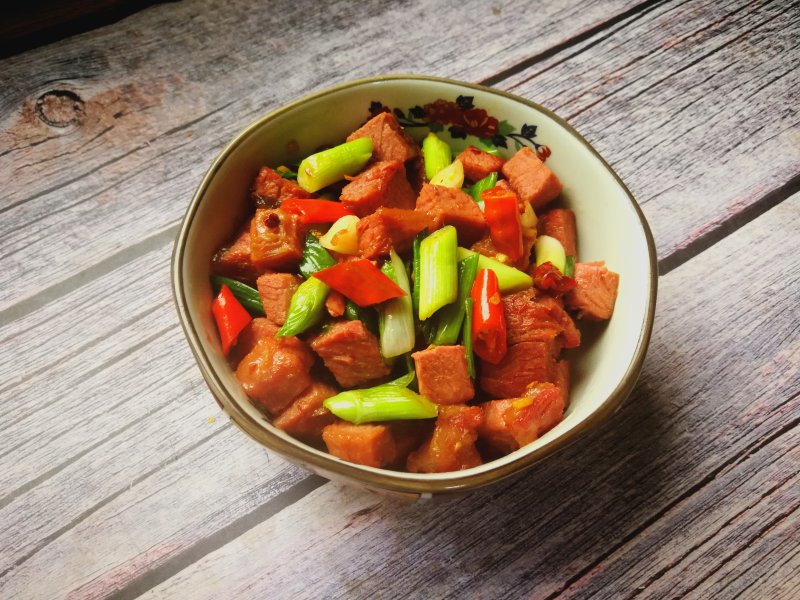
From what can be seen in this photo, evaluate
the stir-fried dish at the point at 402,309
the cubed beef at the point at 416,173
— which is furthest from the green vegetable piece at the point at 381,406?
the cubed beef at the point at 416,173

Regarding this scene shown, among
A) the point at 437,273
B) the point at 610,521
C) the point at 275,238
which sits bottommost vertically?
the point at 610,521

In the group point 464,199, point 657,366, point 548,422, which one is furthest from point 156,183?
point 657,366

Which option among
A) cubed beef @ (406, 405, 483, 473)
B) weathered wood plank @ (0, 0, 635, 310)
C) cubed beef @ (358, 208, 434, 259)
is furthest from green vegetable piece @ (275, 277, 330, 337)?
weathered wood plank @ (0, 0, 635, 310)

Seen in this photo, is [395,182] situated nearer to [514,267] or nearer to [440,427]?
[514,267]

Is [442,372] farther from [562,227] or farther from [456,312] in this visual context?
[562,227]

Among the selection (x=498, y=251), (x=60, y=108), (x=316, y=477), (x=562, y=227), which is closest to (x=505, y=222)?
(x=498, y=251)
